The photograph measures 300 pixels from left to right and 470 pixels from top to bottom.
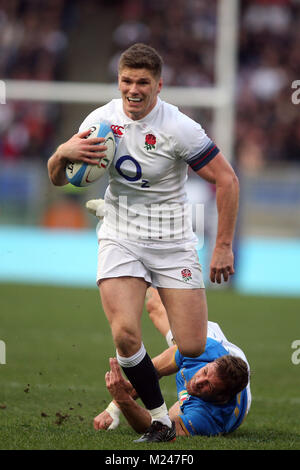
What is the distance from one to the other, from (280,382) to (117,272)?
2.86 m

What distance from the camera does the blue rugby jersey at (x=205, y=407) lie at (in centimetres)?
530

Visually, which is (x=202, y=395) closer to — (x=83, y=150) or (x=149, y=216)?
(x=149, y=216)

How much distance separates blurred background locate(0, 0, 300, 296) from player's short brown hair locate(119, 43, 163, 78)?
902 cm

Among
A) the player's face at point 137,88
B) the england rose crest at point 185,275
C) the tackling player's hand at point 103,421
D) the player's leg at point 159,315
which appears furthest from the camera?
the player's leg at point 159,315

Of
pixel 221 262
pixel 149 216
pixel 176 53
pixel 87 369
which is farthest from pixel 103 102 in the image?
pixel 221 262

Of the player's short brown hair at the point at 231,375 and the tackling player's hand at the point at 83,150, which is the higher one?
the tackling player's hand at the point at 83,150

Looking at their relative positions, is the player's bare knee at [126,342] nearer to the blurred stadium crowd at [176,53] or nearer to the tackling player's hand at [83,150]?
the tackling player's hand at [83,150]

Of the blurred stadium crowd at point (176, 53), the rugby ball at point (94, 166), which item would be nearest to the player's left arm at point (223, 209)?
the rugby ball at point (94, 166)

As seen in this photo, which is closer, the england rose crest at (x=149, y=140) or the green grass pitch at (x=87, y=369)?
the green grass pitch at (x=87, y=369)

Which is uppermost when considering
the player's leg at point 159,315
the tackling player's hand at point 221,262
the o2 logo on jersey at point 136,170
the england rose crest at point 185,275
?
the o2 logo on jersey at point 136,170

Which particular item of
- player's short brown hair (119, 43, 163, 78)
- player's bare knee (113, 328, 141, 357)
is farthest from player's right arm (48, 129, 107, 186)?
player's bare knee (113, 328, 141, 357)

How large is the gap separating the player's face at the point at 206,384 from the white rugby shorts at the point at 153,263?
1.65ft

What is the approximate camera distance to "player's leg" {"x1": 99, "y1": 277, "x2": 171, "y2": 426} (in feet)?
16.6

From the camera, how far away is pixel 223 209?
5266 mm
